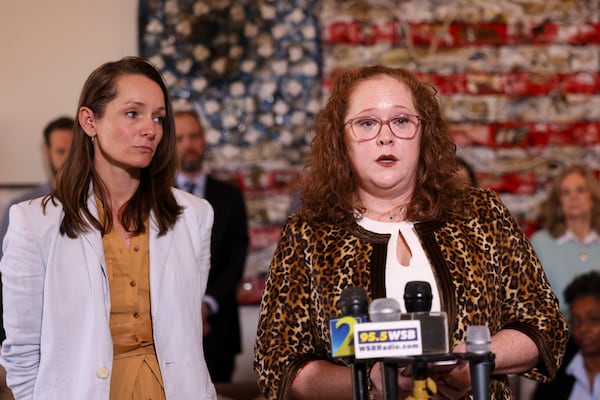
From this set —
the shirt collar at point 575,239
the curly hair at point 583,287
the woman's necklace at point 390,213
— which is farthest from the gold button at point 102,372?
the shirt collar at point 575,239

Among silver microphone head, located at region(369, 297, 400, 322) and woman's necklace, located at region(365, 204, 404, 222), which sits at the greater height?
woman's necklace, located at region(365, 204, 404, 222)

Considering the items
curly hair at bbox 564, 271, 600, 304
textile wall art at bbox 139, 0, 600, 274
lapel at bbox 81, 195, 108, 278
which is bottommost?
curly hair at bbox 564, 271, 600, 304

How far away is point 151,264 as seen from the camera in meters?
2.72

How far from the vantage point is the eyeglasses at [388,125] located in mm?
2428

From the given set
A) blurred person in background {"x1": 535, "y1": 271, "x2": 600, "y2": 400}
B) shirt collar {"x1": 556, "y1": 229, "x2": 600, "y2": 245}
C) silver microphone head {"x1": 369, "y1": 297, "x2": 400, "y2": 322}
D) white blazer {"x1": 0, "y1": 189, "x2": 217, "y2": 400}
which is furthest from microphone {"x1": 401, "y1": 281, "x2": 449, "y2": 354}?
shirt collar {"x1": 556, "y1": 229, "x2": 600, "y2": 245}

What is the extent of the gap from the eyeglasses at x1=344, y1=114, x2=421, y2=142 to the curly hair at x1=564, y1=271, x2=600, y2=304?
294 cm

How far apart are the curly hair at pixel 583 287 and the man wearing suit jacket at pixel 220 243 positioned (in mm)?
1766

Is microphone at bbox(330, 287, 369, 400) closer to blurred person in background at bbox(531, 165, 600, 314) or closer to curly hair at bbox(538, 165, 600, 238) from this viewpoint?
blurred person in background at bbox(531, 165, 600, 314)

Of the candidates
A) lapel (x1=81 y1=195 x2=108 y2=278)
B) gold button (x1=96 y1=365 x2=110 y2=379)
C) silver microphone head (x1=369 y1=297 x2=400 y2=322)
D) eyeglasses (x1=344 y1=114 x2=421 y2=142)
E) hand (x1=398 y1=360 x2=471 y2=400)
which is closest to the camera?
silver microphone head (x1=369 y1=297 x2=400 y2=322)

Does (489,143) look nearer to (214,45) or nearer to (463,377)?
(214,45)

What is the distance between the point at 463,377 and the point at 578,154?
3.98 meters

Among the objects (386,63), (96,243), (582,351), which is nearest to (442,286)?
(96,243)

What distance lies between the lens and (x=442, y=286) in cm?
231

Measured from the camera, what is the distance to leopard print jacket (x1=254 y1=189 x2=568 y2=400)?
2.32m
